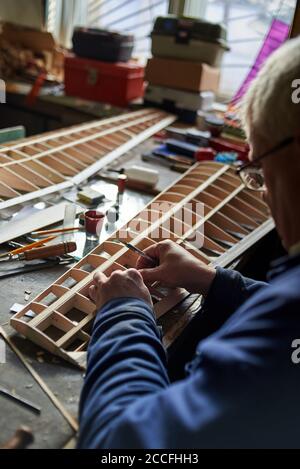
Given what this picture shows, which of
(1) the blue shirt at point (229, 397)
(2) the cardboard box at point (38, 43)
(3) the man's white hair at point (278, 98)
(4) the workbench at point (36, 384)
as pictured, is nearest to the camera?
(1) the blue shirt at point (229, 397)

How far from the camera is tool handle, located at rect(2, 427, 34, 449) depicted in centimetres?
112

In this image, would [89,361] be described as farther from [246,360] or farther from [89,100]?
[89,100]

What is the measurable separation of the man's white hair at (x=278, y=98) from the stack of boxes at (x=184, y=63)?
3.47 m

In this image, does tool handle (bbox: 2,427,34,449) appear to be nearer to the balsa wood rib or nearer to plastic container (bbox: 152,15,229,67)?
the balsa wood rib

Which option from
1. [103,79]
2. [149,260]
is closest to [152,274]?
[149,260]

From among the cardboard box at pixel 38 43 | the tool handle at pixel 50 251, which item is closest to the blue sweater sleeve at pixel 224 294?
the tool handle at pixel 50 251

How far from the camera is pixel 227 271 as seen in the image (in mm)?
1812

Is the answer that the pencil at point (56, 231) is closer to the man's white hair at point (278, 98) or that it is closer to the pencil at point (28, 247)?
the pencil at point (28, 247)

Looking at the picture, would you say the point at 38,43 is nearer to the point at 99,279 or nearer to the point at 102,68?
the point at 102,68

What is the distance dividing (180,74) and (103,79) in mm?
801

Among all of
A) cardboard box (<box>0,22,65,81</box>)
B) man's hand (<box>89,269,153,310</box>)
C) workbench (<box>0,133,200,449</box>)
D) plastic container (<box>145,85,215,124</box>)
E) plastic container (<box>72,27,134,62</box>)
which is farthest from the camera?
cardboard box (<box>0,22,65,81</box>)

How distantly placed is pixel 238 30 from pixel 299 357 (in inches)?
193

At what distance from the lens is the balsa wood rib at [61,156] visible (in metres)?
2.52

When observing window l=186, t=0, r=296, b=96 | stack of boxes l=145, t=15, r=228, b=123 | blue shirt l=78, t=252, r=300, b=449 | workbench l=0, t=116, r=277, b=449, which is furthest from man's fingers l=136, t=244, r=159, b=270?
window l=186, t=0, r=296, b=96
